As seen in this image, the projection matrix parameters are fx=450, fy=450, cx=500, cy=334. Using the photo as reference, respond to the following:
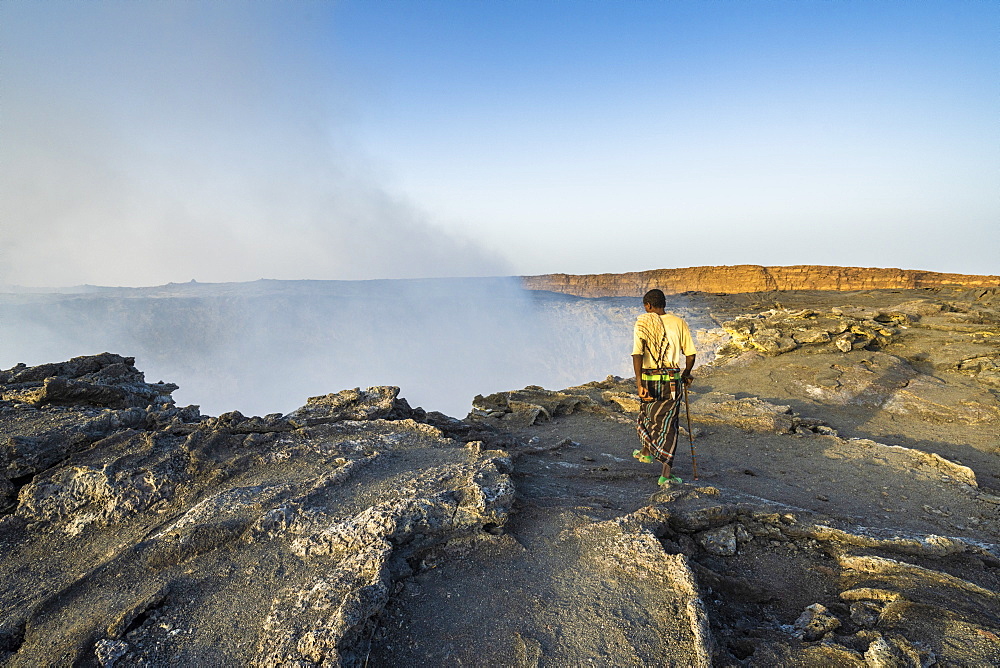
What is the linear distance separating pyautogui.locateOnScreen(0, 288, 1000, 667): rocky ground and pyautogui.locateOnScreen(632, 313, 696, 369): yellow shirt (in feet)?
3.53

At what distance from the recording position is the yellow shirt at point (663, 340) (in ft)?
12.9

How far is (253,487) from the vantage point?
10.2 feet

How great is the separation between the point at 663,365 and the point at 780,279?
32032 millimetres

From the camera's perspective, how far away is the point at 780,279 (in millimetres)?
30469

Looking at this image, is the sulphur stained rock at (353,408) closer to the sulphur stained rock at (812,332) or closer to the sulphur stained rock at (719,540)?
the sulphur stained rock at (719,540)

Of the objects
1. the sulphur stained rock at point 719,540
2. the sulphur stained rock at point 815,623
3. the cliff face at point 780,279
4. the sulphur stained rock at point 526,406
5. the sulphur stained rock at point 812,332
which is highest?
the cliff face at point 780,279

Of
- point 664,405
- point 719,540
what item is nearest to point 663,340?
point 664,405

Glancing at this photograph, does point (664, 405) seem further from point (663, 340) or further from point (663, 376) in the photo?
point (663, 340)

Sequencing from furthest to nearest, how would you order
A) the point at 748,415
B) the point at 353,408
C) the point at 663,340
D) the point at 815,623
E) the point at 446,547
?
→ the point at 748,415
the point at 353,408
the point at 663,340
the point at 446,547
the point at 815,623

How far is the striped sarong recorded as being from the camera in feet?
13.0

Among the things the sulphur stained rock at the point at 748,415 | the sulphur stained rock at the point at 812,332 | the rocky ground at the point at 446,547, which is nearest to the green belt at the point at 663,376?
the rocky ground at the point at 446,547

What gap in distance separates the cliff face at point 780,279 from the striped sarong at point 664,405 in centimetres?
3087

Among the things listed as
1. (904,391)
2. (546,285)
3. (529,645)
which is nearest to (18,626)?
(529,645)

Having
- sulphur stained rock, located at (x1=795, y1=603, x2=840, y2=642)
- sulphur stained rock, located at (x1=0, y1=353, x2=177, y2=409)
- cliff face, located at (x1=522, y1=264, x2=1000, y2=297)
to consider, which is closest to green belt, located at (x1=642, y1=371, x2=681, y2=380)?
sulphur stained rock, located at (x1=795, y1=603, x2=840, y2=642)
